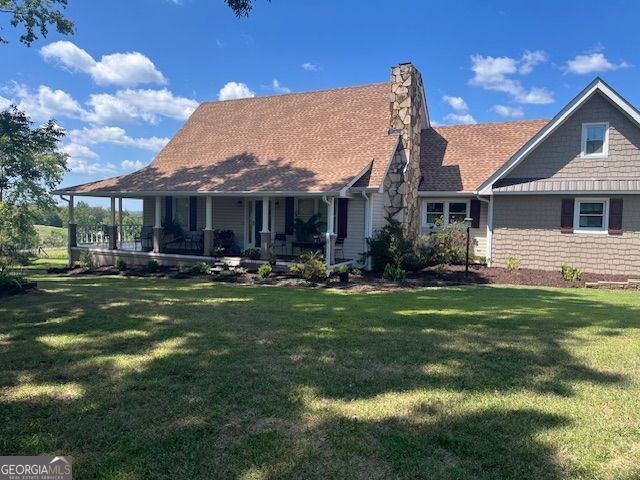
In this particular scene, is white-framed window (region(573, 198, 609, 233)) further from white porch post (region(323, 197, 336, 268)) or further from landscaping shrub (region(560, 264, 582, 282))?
white porch post (region(323, 197, 336, 268))

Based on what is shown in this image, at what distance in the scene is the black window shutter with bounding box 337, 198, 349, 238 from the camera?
15.3 meters

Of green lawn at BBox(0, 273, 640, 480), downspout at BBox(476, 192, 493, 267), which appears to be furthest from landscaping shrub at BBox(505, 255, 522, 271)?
green lawn at BBox(0, 273, 640, 480)

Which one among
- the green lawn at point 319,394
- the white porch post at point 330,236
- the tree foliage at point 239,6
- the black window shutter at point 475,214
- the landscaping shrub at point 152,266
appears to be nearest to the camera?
the green lawn at point 319,394

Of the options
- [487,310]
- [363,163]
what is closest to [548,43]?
[363,163]

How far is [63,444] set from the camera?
3.14 metres

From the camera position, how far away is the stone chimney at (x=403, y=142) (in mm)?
15539

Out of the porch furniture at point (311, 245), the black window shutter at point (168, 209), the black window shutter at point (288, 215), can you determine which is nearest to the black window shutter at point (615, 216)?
the porch furniture at point (311, 245)

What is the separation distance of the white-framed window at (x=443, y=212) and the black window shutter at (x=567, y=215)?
3.36 metres

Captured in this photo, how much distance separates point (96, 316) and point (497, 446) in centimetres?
605

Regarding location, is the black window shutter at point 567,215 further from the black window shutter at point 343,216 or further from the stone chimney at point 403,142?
the black window shutter at point 343,216

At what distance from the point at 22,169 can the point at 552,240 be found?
2894cm

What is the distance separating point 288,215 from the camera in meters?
16.4

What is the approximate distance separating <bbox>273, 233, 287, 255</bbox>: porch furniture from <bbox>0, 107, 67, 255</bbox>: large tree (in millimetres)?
8653

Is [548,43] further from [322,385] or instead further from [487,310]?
[322,385]
